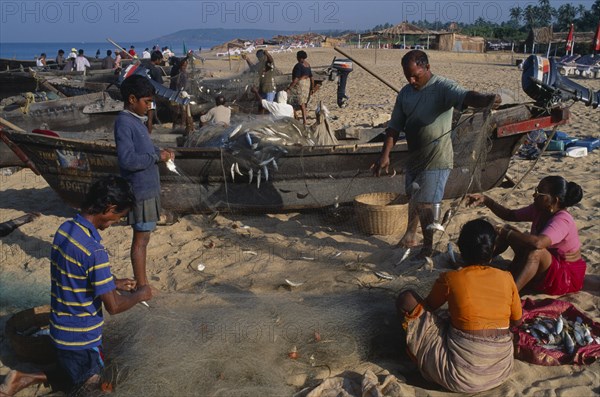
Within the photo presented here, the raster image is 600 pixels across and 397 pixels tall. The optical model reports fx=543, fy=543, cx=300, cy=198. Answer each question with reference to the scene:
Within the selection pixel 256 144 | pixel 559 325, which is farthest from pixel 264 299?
pixel 256 144

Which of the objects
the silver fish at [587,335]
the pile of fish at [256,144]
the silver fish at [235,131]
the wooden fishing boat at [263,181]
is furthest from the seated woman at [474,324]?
the silver fish at [235,131]

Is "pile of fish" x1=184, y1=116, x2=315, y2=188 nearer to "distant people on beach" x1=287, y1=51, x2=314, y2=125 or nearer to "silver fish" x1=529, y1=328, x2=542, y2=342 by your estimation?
"silver fish" x1=529, y1=328, x2=542, y2=342

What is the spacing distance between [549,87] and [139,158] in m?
3.66

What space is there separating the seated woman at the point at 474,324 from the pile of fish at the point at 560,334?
431 mm

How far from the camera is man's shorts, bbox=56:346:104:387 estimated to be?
3.12 metres

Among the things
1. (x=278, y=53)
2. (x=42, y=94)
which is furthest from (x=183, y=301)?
(x=278, y=53)

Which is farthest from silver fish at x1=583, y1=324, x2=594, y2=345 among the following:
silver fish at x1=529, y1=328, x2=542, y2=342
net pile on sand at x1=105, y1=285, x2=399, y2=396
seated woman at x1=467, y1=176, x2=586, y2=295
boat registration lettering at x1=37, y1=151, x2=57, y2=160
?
boat registration lettering at x1=37, y1=151, x2=57, y2=160

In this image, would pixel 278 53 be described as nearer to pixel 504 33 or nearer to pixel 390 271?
pixel 504 33

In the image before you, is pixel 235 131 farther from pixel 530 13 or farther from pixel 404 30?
pixel 530 13

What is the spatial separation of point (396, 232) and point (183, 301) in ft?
8.54

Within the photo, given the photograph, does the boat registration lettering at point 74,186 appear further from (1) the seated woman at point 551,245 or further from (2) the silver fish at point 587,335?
(2) the silver fish at point 587,335

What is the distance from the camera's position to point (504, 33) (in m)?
52.6

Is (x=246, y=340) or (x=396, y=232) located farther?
(x=396, y=232)

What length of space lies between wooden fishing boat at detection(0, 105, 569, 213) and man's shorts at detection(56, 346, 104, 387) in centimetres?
334
